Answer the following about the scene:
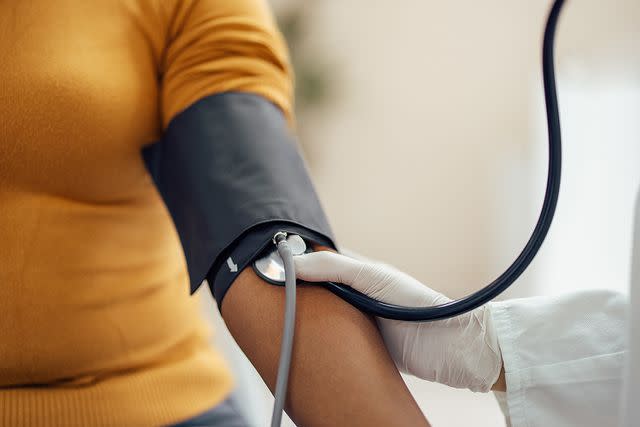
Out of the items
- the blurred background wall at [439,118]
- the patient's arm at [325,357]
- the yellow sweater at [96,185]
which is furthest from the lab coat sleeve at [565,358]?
the blurred background wall at [439,118]

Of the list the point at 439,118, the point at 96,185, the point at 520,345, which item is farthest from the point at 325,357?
the point at 439,118

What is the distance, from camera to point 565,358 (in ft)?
2.24

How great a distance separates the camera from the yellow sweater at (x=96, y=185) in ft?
2.62

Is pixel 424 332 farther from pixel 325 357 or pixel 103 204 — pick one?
pixel 103 204

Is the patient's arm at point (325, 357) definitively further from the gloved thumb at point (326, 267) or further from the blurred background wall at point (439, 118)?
the blurred background wall at point (439, 118)

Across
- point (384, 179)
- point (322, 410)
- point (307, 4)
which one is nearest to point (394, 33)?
point (307, 4)

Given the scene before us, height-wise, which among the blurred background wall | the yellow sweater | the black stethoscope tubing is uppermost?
the black stethoscope tubing

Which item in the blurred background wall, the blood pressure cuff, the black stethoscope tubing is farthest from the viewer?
the blurred background wall

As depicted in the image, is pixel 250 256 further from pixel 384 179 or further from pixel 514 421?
pixel 384 179

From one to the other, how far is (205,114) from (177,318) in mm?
293

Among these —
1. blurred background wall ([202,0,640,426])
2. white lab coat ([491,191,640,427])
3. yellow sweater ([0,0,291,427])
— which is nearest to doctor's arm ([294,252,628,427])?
white lab coat ([491,191,640,427])

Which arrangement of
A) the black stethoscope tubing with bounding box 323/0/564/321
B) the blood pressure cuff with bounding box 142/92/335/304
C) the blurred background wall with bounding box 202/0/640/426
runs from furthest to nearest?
the blurred background wall with bounding box 202/0/640/426, the blood pressure cuff with bounding box 142/92/335/304, the black stethoscope tubing with bounding box 323/0/564/321

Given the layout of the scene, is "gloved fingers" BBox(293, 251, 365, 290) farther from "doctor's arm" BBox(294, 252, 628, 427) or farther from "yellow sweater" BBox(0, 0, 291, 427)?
"yellow sweater" BBox(0, 0, 291, 427)

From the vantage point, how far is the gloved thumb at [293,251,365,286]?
709 millimetres
